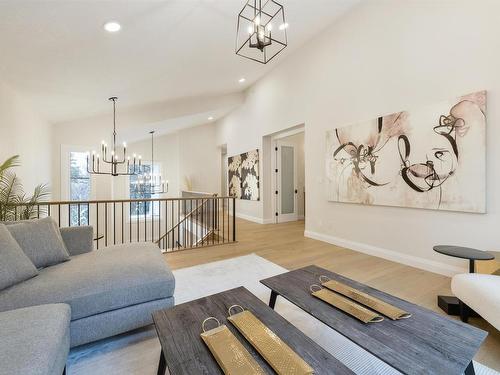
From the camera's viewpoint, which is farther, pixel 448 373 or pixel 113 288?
pixel 113 288

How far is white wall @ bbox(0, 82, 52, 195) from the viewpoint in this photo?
3182mm

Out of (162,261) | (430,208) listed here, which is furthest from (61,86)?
(430,208)

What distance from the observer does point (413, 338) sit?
1174 millimetres

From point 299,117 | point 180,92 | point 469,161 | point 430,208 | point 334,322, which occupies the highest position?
point 180,92

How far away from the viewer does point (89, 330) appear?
5.28ft

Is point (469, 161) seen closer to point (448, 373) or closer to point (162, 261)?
point (448, 373)

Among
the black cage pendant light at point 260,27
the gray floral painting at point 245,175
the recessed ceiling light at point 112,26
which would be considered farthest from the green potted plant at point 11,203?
the gray floral painting at point 245,175

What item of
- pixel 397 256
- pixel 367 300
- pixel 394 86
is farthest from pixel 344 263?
pixel 394 86

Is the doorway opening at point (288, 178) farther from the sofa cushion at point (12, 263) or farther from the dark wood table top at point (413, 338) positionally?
the sofa cushion at point (12, 263)

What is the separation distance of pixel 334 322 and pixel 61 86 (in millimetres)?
4763

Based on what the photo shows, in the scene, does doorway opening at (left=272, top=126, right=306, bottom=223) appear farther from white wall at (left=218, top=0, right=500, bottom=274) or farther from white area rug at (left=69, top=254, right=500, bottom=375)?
white area rug at (left=69, top=254, right=500, bottom=375)

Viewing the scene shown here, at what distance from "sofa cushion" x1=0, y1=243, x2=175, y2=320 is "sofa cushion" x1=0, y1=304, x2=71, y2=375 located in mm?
215

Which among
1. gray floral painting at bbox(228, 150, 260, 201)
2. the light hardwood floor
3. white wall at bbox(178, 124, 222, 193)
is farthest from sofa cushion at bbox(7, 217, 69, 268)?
white wall at bbox(178, 124, 222, 193)

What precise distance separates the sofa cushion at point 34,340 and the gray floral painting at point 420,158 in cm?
384
